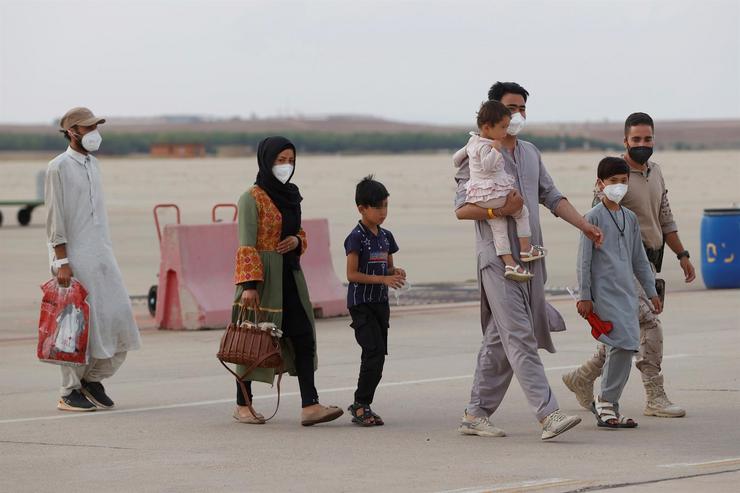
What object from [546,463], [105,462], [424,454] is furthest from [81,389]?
[546,463]

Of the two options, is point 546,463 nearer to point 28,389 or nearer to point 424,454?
point 424,454

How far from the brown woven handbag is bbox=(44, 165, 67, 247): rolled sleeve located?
146cm

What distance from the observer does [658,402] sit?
10156 millimetres

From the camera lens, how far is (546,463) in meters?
8.46

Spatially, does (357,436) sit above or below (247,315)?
below

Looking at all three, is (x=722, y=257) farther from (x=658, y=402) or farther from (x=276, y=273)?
(x=276, y=273)

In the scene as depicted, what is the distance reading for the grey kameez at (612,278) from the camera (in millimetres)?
9711

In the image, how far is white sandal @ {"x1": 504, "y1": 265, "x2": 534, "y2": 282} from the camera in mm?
9141

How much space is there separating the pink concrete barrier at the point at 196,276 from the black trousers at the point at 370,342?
18.5 feet

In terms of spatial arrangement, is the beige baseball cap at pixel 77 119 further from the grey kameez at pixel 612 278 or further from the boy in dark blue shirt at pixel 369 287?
the grey kameez at pixel 612 278

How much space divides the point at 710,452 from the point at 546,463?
99 centimetres

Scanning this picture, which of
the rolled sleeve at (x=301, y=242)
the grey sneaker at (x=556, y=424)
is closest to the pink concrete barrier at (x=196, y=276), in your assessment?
the rolled sleeve at (x=301, y=242)

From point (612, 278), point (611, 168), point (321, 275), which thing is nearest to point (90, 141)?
point (611, 168)

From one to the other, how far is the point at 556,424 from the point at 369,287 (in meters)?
1.72
